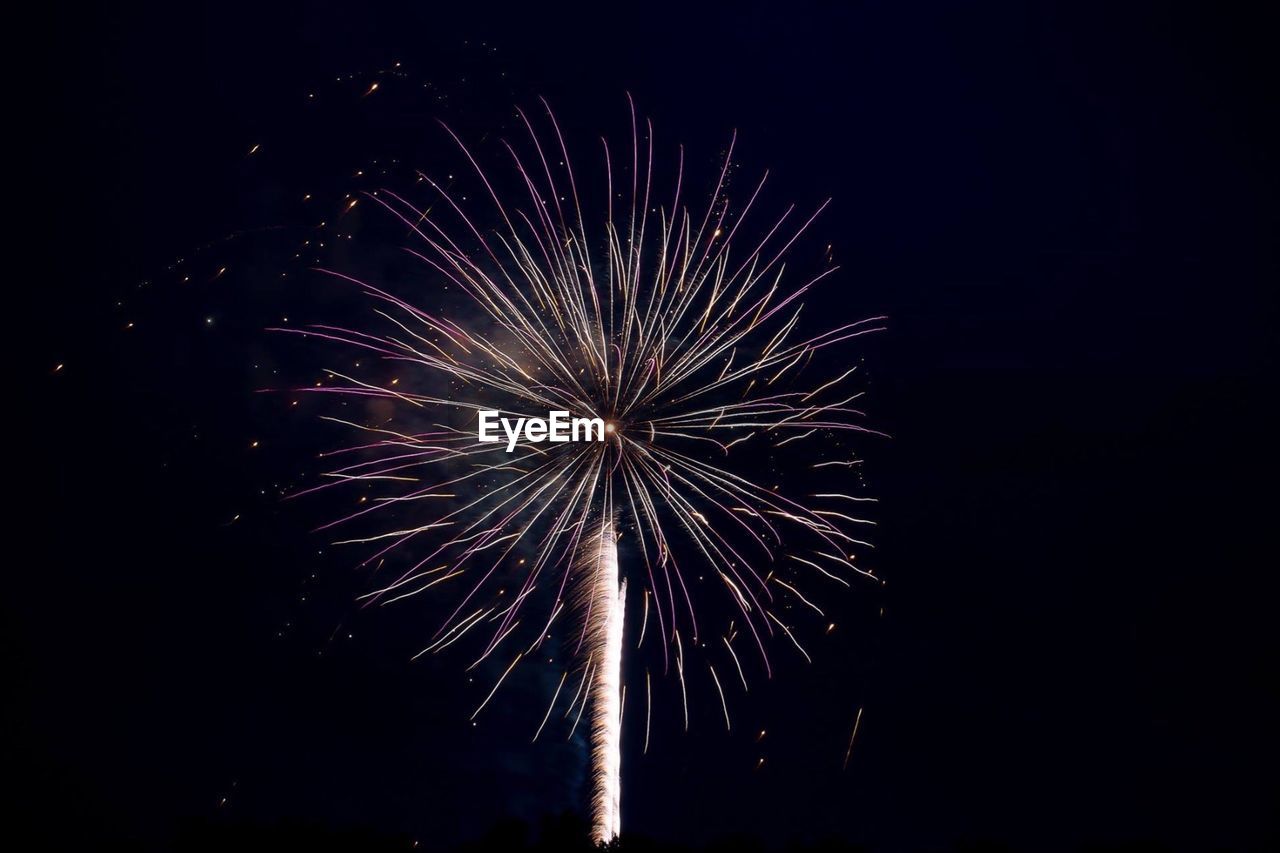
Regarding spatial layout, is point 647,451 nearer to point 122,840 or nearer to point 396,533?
point 396,533

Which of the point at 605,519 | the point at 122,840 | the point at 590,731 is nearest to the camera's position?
the point at 122,840

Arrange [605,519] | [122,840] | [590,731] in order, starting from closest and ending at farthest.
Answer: [122,840]
[590,731]
[605,519]

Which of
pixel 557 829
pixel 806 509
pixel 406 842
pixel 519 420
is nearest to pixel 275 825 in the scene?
pixel 406 842

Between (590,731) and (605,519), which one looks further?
(605,519)

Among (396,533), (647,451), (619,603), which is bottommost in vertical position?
(619,603)

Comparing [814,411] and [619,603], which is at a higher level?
[814,411]

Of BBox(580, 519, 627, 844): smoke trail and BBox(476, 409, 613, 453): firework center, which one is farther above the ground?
BBox(476, 409, 613, 453): firework center

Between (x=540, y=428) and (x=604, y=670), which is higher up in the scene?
(x=540, y=428)

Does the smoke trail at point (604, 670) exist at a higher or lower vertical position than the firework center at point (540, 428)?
lower
